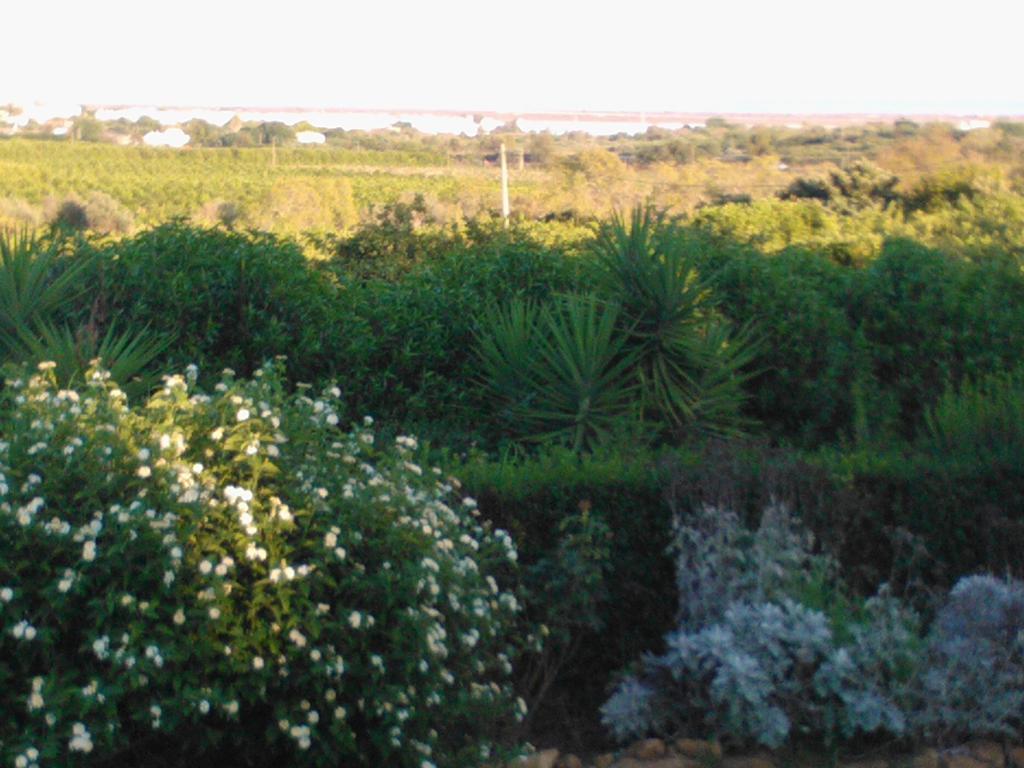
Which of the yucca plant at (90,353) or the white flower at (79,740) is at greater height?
the yucca plant at (90,353)

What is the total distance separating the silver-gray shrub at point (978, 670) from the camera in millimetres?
4812

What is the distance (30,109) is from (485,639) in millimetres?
65998

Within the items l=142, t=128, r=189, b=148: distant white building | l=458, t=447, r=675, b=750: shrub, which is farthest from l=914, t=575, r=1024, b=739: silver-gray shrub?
l=142, t=128, r=189, b=148: distant white building

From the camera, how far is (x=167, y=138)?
67.0m

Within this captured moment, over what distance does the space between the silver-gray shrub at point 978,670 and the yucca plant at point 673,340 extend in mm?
2642

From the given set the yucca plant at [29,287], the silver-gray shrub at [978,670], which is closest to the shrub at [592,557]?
the silver-gray shrub at [978,670]

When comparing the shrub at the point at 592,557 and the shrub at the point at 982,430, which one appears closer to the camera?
the shrub at the point at 592,557

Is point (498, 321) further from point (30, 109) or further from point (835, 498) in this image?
point (30, 109)

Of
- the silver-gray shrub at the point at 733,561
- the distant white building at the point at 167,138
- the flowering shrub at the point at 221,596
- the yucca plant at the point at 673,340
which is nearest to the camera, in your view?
the flowering shrub at the point at 221,596

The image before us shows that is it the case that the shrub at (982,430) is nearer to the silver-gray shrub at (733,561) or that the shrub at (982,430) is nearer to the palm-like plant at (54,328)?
the silver-gray shrub at (733,561)

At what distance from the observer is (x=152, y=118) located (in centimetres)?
6394

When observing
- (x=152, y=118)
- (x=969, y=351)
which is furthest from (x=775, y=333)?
(x=152, y=118)

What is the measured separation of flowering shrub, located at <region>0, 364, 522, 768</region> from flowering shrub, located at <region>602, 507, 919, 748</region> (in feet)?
2.58

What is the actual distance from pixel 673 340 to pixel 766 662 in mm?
3198
